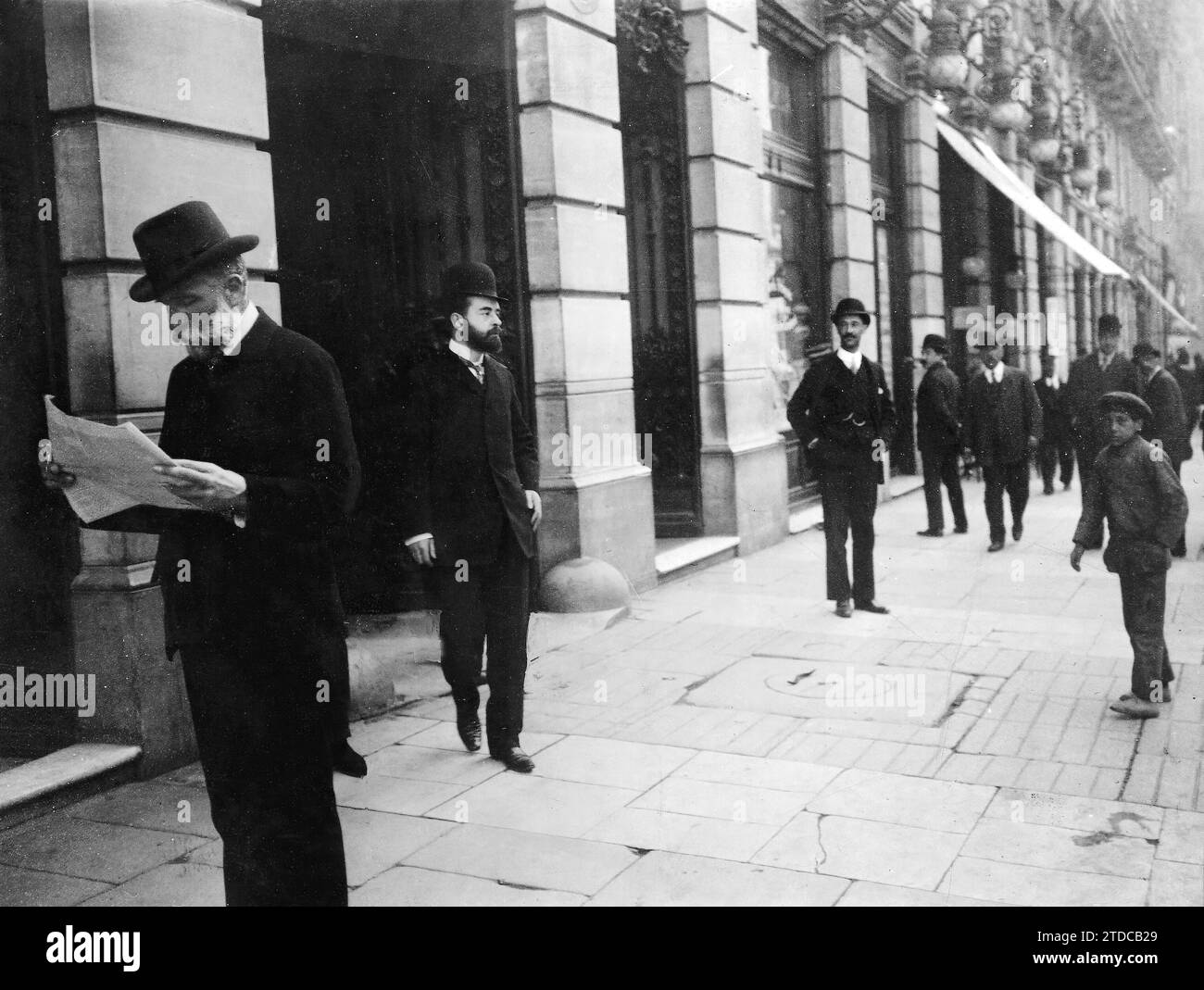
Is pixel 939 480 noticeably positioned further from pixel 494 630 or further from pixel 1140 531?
Answer: pixel 494 630

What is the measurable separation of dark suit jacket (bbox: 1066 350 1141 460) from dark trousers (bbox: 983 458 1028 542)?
642 millimetres

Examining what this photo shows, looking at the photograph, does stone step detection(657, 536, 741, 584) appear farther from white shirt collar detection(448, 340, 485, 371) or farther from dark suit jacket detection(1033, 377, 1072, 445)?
dark suit jacket detection(1033, 377, 1072, 445)

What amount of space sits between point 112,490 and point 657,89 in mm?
8518

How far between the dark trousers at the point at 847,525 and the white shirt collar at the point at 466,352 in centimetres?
350

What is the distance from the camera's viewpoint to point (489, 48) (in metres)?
8.46

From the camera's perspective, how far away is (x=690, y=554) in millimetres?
10273

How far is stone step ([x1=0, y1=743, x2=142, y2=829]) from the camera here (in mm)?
4723

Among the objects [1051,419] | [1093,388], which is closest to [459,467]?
[1093,388]


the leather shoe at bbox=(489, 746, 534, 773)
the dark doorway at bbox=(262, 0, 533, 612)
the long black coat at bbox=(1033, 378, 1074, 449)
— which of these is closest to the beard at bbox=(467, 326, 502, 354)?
the leather shoe at bbox=(489, 746, 534, 773)

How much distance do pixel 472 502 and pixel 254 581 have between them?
→ 2097 mm

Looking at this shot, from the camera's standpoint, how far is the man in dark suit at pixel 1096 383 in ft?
33.9

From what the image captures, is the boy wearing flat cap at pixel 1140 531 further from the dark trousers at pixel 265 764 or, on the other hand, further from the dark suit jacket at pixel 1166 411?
the dark suit jacket at pixel 1166 411
